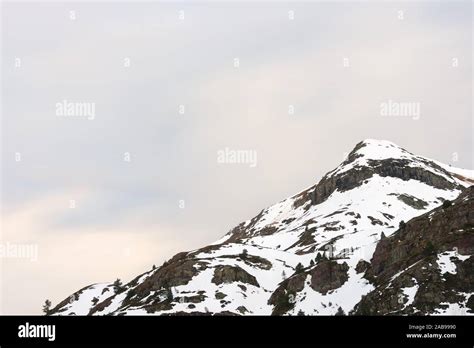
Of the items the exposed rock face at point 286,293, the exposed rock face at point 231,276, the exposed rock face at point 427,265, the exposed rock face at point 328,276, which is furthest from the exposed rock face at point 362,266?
the exposed rock face at point 231,276

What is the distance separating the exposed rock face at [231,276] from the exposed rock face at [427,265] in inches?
1377

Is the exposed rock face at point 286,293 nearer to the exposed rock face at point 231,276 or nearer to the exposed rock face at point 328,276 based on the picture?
the exposed rock face at point 328,276

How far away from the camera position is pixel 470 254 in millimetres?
130250

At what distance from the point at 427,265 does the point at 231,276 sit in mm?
57924

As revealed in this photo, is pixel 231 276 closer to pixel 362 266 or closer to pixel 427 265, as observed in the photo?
pixel 362 266

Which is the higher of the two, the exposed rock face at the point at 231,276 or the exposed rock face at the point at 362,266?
the exposed rock face at the point at 362,266

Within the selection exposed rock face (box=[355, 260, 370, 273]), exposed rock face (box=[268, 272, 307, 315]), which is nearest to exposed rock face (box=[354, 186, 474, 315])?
exposed rock face (box=[355, 260, 370, 273])

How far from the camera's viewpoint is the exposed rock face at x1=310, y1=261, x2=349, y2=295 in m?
150

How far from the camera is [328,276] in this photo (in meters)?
153

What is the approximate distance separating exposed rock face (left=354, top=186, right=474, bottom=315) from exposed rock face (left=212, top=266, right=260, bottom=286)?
35.0 m

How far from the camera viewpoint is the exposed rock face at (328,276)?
5910 inches
